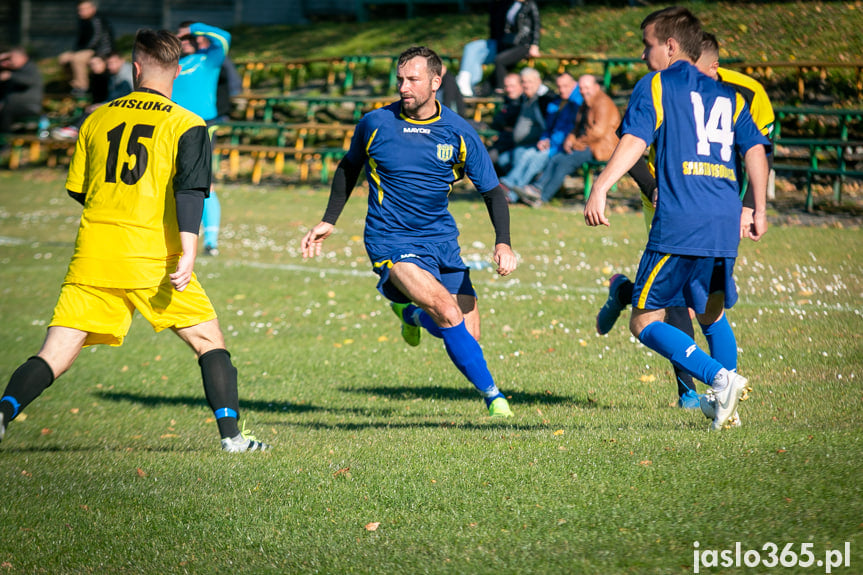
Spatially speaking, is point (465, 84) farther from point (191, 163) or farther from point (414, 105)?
point (191, 163)

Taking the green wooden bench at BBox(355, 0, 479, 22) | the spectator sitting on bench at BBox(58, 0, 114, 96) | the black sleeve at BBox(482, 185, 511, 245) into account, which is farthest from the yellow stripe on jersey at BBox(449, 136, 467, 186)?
the green wooden bench at BBox(355, 0, 479, 22)

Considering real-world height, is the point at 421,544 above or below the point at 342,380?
above

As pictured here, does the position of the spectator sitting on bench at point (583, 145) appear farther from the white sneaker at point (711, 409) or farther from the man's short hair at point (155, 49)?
the man's short hair at point (155, 49)

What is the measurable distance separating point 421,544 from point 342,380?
4.13 metres

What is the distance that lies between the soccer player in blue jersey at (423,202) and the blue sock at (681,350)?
1141mm

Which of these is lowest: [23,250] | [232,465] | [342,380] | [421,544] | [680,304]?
[23,250]

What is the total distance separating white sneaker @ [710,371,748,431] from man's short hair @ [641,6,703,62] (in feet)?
5.88

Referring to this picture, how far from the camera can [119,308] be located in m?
5.07

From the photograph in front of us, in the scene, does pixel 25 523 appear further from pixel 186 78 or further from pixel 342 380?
pixel 186 78

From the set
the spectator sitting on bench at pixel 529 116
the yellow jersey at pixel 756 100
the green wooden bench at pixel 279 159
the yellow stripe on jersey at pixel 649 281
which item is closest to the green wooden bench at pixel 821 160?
the spectator sitting on bench at pixel 529 116

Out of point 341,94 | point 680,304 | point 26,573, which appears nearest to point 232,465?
point 26,573

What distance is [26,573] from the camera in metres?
3.61

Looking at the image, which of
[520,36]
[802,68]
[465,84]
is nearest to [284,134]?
[465,84]

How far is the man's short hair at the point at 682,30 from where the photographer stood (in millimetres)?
5078
